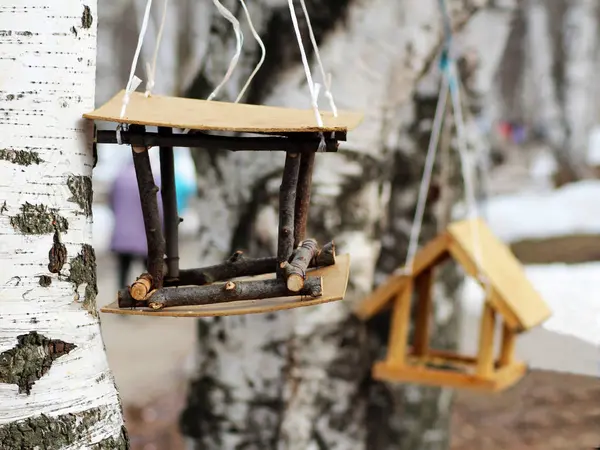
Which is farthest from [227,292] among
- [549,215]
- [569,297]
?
[549,215]

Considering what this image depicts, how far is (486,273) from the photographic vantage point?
10.9 feet

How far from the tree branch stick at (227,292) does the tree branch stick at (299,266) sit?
2 cm

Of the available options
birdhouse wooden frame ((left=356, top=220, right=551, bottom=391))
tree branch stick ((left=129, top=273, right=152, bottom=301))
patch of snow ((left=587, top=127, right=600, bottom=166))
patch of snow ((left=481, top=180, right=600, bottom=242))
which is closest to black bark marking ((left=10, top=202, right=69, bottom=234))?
tree branch stick ((left=129, top=273, right=152, bottom=301))

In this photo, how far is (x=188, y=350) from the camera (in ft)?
26.7

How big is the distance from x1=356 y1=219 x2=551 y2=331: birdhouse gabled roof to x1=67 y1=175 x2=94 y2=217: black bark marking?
2019mm

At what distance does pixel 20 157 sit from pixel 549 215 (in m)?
11.0

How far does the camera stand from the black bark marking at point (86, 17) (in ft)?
5.12

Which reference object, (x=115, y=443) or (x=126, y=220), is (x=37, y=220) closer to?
(x=115, y=443)

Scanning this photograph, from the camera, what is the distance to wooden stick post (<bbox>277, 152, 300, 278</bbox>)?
173 centimetres

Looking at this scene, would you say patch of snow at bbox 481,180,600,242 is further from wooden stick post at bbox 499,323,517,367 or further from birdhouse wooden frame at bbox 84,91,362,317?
birdhouse wooden frame at bbox 84,91,362,317

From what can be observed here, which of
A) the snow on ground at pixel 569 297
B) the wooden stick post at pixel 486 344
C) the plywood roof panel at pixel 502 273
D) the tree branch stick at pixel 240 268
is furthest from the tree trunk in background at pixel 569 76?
the tree branch stick at pixel 240 268

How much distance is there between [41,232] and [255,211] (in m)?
1.89

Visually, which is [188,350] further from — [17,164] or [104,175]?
[104,175]

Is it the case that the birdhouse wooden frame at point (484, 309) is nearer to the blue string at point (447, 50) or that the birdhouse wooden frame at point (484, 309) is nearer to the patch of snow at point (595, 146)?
the blue string at point (447, 50)
